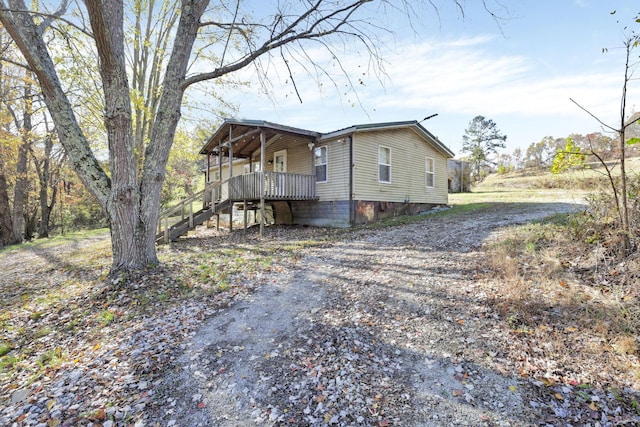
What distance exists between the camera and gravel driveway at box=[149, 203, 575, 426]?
2.76 m

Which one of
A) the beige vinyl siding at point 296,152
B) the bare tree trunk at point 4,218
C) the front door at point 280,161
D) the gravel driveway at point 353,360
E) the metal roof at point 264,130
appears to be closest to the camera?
the gravel driveway at point 353,360

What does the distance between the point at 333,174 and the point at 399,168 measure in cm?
343

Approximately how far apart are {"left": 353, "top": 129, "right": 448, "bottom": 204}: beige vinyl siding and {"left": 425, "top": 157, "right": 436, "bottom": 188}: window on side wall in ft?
0.78

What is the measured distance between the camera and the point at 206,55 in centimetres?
1510

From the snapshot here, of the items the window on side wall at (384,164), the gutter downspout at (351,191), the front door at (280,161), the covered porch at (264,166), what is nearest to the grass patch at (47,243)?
the covered porch at (264,166)

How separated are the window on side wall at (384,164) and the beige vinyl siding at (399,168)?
0.61ft

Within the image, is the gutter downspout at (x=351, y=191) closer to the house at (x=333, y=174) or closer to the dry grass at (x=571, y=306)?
the house at (x=333, y=174)

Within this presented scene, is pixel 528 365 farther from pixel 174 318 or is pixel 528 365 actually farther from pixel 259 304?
pixel 174 318

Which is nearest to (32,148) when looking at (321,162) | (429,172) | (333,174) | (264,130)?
A: (264,130)

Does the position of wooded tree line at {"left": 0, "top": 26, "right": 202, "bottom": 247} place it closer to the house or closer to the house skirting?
the house

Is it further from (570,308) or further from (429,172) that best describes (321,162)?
(570,308)

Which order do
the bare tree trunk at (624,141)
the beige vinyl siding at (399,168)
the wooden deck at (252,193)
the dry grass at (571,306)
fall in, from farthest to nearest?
the beige vinyl siding at (399,168), the wooden deck at (252,193), the bare tree trunk at (624,141), the dry grass at (571,306)

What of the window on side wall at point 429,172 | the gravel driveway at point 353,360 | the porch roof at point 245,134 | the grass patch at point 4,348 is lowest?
the grass patch at point 4,348

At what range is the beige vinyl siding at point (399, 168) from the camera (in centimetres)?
1292
